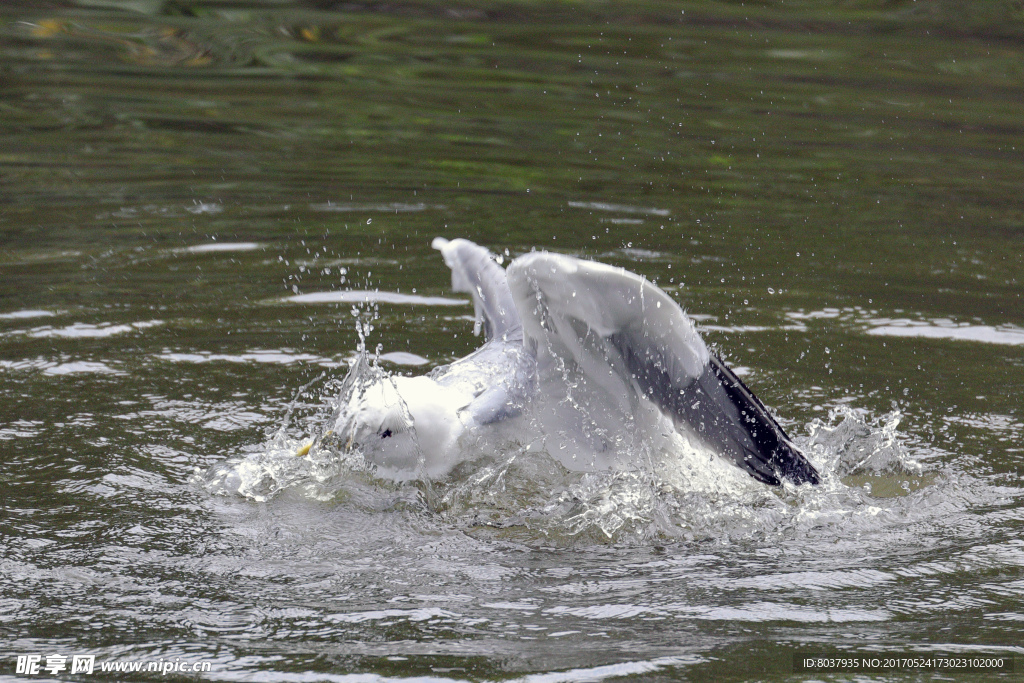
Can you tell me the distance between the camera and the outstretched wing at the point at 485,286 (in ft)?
16.0

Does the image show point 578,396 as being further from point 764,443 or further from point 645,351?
point 764,443

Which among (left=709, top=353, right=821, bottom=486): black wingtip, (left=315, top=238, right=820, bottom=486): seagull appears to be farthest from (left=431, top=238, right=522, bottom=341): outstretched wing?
(left=709, top=353, right=821, bottom=486): black wingtip

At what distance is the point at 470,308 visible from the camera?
19.7 ft

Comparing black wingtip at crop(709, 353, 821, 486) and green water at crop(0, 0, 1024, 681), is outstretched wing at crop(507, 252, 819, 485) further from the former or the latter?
green water at crop(0, 0, 1024, 681)

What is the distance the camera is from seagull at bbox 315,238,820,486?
388 cm

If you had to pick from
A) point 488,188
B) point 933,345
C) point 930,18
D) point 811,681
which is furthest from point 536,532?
point 930,18

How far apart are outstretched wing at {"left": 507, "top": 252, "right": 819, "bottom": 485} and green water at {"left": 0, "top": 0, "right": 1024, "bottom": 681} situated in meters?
0.21

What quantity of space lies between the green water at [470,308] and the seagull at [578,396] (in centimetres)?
16

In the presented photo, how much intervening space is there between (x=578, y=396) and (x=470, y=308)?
1827 millimetres

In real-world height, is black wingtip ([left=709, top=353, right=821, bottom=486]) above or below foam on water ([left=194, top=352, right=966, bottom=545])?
above

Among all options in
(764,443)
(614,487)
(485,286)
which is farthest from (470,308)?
(764,443)

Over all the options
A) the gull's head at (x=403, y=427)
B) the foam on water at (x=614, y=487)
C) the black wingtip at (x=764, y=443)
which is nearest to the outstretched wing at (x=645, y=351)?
the black wingtip at (x=764, y=443)

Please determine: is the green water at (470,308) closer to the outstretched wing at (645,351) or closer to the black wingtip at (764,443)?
the black wingtip at (764,443)

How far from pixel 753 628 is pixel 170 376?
283 cm
